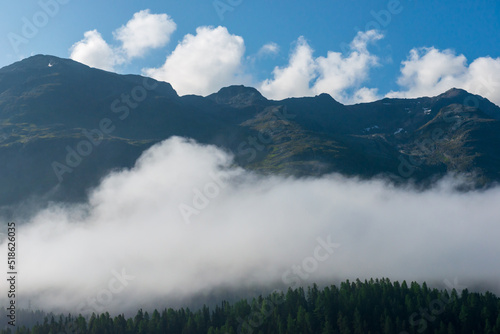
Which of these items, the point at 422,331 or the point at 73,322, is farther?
the point at 73,322

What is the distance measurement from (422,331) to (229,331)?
80.5 metres

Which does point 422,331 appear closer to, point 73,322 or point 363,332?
point 363,332

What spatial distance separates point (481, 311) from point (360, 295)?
51.0 m

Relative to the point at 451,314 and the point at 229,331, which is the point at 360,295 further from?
the point at 229,331

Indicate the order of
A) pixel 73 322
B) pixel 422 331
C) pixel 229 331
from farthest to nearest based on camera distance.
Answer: pixel 73 322 < pixel 229 331 < pixel 422 331

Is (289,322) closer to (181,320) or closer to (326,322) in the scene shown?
(326,322)

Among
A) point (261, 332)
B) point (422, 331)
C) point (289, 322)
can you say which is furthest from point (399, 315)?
point (261, 332)

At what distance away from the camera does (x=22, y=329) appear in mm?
187000

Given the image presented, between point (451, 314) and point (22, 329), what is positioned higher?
point (22, 329)

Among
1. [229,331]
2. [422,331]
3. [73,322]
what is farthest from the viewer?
[73,322]

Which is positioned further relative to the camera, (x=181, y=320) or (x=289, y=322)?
(x=181, y=320)

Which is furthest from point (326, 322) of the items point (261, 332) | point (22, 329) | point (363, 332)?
point (22, 329)

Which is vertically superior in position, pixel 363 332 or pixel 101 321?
pixel 101 321

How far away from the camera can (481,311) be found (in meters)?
178
